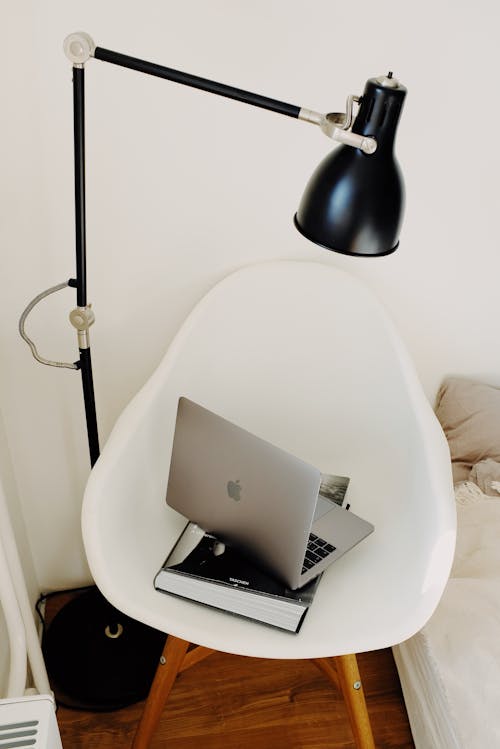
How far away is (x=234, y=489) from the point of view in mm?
1139

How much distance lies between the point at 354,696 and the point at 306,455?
496 mm

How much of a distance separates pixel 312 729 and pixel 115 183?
1.20m

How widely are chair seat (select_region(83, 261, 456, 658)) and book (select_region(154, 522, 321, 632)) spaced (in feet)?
0.08

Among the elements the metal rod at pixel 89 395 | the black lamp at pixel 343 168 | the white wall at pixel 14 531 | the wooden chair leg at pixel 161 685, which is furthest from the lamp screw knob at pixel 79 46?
the wooden chair leg at pixel 161 685

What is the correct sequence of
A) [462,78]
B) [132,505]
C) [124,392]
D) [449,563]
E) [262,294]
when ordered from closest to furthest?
[449,563] < [132,505] < [462,78] < [262,294] < [124,392]

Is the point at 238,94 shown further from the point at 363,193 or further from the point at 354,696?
the point at 354,696

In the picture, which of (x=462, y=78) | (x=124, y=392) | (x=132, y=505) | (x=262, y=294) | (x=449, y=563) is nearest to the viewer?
(x=449, y=563)

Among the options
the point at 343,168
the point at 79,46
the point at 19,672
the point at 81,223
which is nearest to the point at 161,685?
the point at 19,672

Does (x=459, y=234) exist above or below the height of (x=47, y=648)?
above

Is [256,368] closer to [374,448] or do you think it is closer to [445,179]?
[374,448]

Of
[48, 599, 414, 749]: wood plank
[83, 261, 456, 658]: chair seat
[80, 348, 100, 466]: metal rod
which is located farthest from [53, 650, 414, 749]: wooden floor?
[80, 348, 100, 466]: metal rod

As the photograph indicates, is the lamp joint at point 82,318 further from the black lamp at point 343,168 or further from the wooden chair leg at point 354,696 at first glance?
the wooden chair leg at point 354,696

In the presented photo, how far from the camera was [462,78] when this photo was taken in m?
1.33

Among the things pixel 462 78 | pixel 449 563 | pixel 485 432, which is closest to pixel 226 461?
pixel 449 563
